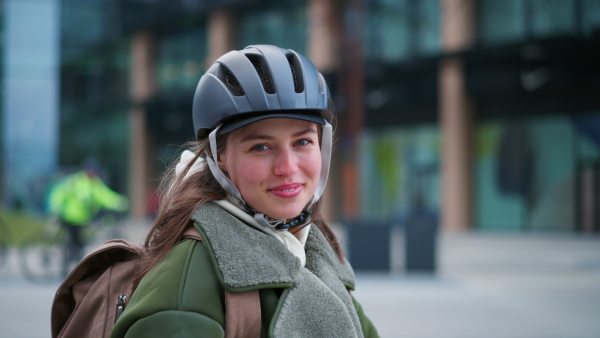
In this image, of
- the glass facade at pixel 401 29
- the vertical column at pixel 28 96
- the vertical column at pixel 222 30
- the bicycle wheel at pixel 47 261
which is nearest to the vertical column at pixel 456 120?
the glass facade at pixel 401 29

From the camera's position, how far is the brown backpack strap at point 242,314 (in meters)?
1.71

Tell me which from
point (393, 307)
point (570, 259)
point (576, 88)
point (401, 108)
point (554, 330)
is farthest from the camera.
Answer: point (401, 108)

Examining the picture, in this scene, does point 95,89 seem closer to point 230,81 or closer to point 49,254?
point 49,254

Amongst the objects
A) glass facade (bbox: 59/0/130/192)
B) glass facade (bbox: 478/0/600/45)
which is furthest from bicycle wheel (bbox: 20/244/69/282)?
glass facade (bbox: 59/0/130/192)

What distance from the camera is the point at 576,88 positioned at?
24.2 meters

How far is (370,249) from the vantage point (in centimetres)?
1420

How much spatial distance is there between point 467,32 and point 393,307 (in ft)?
59.8

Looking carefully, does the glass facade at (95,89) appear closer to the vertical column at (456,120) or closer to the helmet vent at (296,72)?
the vertical column at (456,120)

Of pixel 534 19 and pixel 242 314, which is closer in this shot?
pixel 242 314

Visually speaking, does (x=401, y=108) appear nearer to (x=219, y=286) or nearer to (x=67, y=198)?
(x=67, y=198)

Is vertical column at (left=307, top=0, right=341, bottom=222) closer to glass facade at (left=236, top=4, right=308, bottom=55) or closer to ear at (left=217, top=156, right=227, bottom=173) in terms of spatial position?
glass facade at (left=236, top=4, right=308, bottom=55)

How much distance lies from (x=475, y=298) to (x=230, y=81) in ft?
31.2

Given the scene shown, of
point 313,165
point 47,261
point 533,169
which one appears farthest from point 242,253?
point 533,169

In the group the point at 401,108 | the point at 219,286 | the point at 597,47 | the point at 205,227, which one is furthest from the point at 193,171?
the point at 401,108
